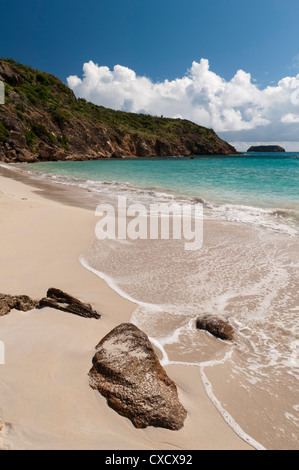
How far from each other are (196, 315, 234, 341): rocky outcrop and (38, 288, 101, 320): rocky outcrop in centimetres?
136

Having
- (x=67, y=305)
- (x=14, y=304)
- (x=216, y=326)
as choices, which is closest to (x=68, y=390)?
(x=67, y=305)

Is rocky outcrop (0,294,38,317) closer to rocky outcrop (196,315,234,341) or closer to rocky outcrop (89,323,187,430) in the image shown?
rocky outcrop (89,323,187,430)

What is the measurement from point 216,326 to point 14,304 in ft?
8.40

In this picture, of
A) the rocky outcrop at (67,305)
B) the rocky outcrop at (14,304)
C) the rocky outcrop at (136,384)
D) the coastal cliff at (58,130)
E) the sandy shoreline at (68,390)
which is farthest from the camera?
the coastal cliff at (58,130)

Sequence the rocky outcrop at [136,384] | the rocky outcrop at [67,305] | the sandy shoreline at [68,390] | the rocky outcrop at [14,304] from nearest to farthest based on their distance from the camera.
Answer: the sandy shoreline at [68,390], the rocky outcrop at [136,384], the rocky outcrop at [14,304], the rocky outcrop at [67,305]

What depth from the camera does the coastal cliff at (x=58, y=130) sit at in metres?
43.8

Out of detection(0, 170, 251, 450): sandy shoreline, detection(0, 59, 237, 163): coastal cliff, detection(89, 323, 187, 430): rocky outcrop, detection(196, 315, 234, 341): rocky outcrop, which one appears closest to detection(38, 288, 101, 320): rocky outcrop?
detection(0, 170, 251, 450): sandy shoreline

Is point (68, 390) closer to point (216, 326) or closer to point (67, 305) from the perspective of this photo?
point (67, 305)

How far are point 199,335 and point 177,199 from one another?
10779mm

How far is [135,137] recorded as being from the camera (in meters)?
73.6

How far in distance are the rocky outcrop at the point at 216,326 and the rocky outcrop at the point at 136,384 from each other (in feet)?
3.76

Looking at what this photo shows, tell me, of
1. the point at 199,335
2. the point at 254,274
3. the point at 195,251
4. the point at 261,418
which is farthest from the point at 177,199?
the point at 261,418

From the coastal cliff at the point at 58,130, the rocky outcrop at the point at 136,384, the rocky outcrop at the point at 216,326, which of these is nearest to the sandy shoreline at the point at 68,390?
the rocky outcrop at the point at 136,384

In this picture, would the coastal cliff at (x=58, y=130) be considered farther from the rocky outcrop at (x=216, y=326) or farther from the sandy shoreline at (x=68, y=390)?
the rocky outcrop at (x=216, y=326)
